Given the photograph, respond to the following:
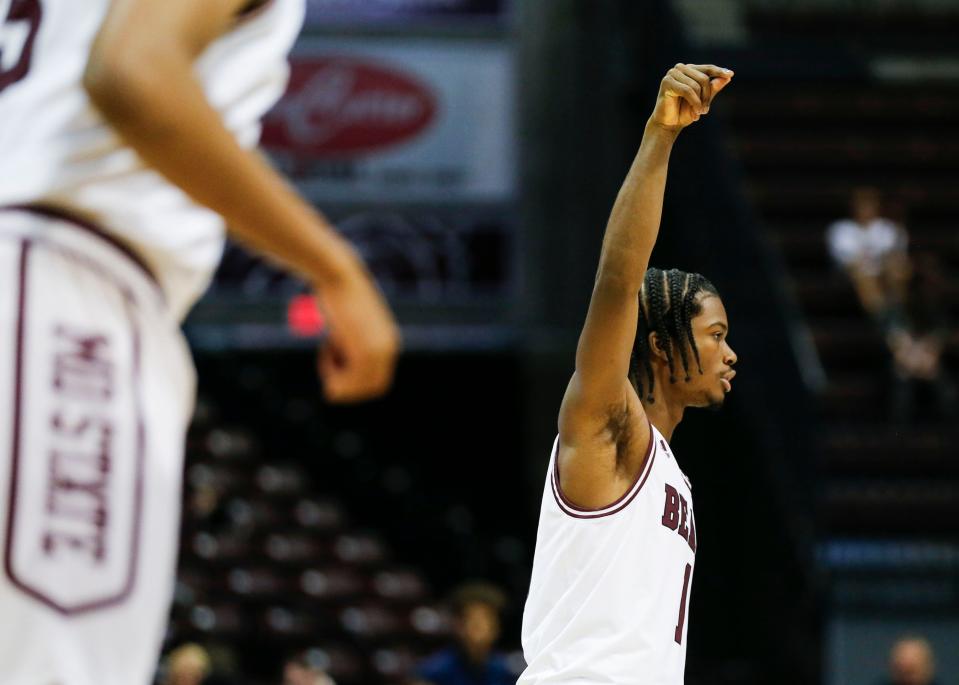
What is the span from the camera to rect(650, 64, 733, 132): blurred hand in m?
2.69

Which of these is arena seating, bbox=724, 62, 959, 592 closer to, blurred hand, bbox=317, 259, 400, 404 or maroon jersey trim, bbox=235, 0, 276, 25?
blurred hand, bbox=317, 259, 400, 404

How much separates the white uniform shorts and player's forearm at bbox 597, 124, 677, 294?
45.3 inches

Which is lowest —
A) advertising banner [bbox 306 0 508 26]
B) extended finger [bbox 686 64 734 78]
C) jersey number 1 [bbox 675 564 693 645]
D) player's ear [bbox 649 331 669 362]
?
advertising banner [bbox 306 0 508 26]

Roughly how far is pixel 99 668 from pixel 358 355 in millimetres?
476

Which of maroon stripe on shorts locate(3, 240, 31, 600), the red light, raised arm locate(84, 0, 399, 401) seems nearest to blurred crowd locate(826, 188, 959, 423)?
the red light

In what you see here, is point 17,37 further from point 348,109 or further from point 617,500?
point 348,109

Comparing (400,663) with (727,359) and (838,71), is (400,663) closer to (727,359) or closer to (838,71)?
(838,71)

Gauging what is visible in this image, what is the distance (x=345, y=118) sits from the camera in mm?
16844

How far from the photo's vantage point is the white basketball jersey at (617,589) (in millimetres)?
3049

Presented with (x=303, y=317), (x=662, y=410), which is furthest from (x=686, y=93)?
(x=303, y=317)

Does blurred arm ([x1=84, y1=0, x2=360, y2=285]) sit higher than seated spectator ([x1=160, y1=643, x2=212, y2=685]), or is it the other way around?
blurred arm ([x1=84, y1=0, x2=360, y2=285])

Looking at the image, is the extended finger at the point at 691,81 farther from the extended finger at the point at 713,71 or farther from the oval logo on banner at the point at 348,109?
the oval logo on banner at the point at 348,109

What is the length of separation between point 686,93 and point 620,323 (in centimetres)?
41

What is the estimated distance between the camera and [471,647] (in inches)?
356
